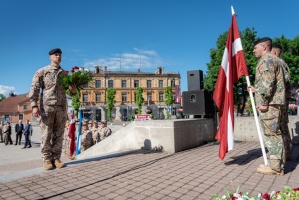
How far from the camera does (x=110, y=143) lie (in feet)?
26.3

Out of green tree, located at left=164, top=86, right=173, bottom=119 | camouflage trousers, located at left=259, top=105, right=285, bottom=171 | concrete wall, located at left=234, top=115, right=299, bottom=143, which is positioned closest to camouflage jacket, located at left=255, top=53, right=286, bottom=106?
camouflage trousers, located at left=259, top=105, right=285, bottom=171

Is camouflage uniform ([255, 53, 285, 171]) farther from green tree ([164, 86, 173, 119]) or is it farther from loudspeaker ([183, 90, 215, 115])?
green tree ([164, 86, 173, 119])

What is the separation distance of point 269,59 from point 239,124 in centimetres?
494

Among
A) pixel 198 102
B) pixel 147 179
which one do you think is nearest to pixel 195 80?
pixel 198 102

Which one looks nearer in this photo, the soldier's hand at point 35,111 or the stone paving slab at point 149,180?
the stone paving slab at point 149,180

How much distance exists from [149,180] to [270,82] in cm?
252

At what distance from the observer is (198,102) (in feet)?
26.6

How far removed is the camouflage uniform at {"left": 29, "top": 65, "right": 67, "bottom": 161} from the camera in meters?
4.44

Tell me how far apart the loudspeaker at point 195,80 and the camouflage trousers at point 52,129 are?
4.84 metres

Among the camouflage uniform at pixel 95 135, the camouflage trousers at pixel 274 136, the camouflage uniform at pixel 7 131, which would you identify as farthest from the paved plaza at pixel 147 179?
the camouflage uniform at pixel 7 131

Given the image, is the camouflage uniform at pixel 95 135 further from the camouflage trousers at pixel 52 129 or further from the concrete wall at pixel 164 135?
the camouflage trousers at pixel 52 129

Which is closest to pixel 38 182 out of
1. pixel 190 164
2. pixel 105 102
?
pixel 190 164

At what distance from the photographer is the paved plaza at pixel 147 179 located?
130 inches

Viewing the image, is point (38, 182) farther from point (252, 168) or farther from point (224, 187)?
point (252, 168)
